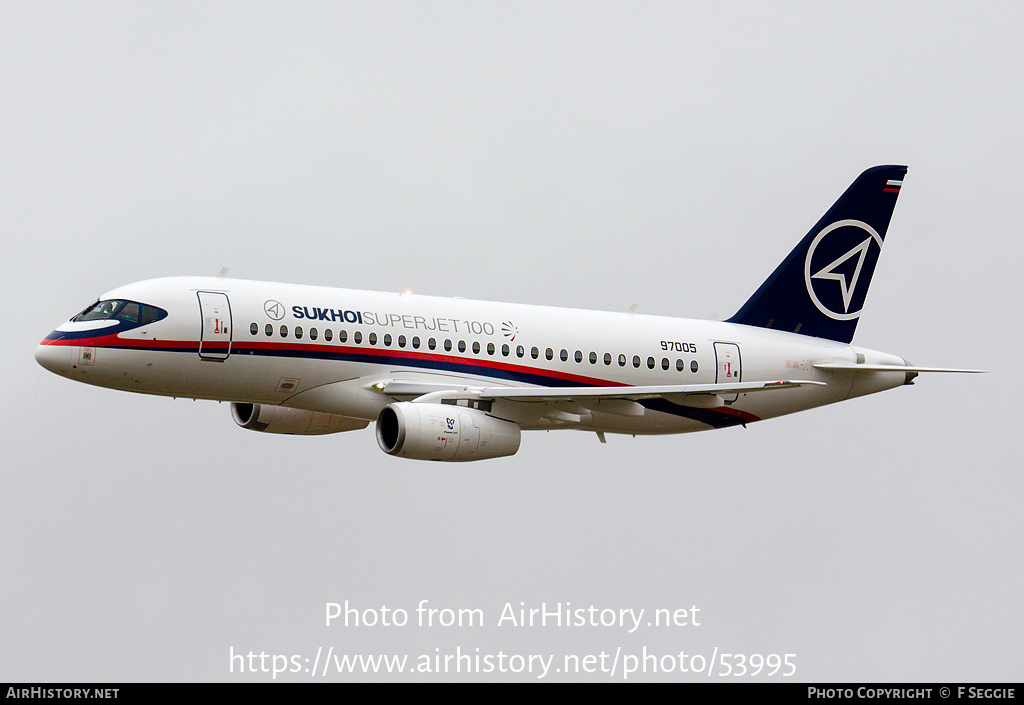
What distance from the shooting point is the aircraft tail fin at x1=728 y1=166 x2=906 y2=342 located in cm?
4766

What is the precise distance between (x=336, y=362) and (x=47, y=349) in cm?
733

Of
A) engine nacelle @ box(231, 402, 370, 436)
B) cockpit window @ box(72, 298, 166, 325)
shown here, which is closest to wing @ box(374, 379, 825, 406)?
engine nacelle @ box(231, 402, 370, 436)

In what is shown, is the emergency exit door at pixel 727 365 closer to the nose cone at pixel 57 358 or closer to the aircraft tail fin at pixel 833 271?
the aircraft tail fin at pixel 833 271

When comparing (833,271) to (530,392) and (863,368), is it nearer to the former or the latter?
(863,368)

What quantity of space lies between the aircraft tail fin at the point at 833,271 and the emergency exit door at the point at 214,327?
17.8m

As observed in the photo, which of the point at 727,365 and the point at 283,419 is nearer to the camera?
the point at 283,419

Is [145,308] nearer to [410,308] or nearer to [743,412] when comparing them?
[410,308]

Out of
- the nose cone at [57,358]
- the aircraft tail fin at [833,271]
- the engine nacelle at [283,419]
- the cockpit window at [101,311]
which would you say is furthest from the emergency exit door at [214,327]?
the aircraft tail fin at [833,271]

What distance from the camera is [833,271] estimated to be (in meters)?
48.2

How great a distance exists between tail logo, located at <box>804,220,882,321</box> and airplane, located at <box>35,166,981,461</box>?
47 mm

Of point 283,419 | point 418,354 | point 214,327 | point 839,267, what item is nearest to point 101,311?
point 214,327

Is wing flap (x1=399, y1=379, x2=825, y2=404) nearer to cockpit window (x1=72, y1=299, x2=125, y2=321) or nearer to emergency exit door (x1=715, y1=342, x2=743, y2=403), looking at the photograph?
emergency exit door (x1=715, y1=342, x2=743, y2=403)

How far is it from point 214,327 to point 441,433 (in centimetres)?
639

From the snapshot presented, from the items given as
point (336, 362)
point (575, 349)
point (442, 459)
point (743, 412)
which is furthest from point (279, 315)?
point (743, 412)
